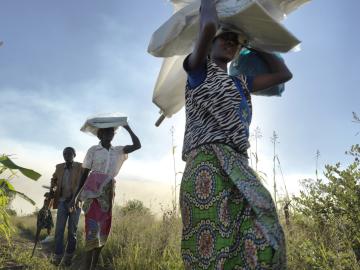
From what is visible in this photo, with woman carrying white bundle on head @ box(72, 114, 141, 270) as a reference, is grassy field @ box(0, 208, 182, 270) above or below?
below

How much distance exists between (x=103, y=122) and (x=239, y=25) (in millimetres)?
3933

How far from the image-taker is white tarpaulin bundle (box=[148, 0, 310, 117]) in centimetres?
244

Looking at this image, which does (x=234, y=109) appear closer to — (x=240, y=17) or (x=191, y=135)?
(x=191, y=135)

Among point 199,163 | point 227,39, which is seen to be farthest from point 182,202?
point 227,39

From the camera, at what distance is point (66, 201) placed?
7434 mm

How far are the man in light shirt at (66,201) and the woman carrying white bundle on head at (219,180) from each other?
4.57m

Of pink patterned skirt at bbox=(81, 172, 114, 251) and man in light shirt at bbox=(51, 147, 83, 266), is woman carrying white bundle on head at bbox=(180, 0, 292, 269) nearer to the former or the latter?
pink patterned skirt at bbox=(81, 172, 114, 251)

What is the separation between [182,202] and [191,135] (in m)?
0.34

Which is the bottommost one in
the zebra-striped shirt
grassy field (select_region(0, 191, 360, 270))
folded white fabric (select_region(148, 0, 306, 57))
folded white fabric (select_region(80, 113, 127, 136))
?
grassy field (select_region(0, 191, 360, 270))

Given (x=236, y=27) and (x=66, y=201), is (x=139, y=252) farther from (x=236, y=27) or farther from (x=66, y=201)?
(x=236, y=27)

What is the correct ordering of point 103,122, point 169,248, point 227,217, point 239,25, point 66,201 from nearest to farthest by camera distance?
point 227,217, point 239,25, point 169,248, point 103,122, point 66,201

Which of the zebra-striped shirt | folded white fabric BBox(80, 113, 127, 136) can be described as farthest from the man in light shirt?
the zebra-striped shirt

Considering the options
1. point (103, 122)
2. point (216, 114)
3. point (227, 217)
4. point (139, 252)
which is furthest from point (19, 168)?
point (227, 217)

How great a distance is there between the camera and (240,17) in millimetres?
2461
